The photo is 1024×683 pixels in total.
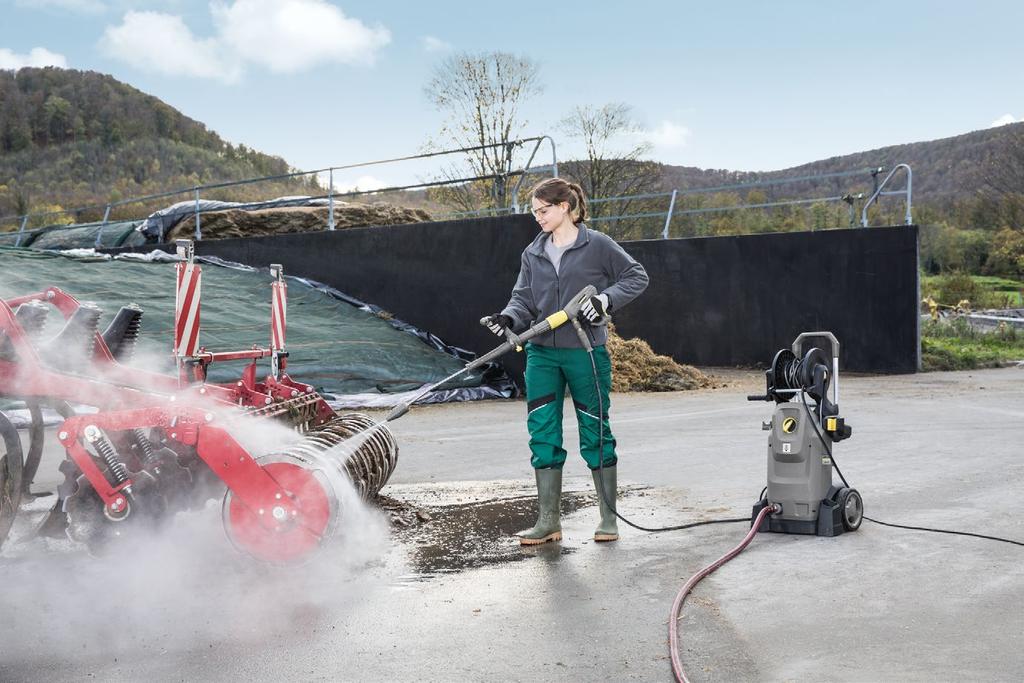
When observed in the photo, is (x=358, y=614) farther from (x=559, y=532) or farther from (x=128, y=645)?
(x=559, y=532)

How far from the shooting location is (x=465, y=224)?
17531 mm

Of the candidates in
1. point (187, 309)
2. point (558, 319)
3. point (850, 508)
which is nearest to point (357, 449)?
point (558, 319)

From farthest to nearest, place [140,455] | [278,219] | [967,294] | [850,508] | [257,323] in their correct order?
[967,294]
[278,219]
[257,323]
[850,508]
[140,455]

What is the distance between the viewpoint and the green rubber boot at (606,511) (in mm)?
6082

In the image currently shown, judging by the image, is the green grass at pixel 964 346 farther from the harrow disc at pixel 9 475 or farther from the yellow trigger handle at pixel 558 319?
the harrow disc at pixel 9 475

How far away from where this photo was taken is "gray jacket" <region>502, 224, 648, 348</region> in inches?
241

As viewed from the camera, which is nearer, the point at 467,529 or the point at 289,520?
the point at 289,520

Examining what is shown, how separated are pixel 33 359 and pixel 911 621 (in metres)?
4.68

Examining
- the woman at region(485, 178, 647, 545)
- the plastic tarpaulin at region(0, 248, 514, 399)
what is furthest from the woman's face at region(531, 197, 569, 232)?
the plastic tarpaulin at region(0, 248, 514, 399)

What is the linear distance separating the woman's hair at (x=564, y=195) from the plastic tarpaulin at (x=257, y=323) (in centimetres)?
910

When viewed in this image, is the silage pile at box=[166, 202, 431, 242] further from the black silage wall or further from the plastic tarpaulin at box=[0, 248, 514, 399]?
the plastic tarpaulin at box=[0, 248, 514, 399]

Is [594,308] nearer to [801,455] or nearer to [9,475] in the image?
[801,455]

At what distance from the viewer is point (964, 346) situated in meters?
22.3

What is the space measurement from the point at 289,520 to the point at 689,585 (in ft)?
6.75
